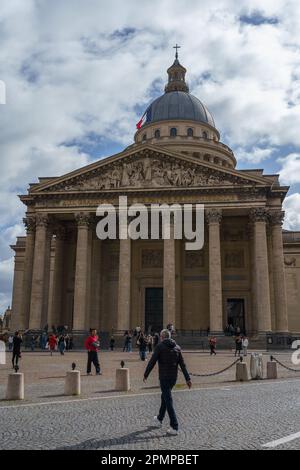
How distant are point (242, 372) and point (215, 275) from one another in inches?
910

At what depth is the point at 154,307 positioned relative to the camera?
4700cm

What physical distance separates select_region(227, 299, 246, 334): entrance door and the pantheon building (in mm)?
96

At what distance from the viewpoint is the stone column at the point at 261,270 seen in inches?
1527

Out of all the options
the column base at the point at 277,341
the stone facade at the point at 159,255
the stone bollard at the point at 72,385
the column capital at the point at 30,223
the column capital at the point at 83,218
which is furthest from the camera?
the column capital at the point at 30,223

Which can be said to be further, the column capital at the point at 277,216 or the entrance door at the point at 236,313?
the entrance door at the point at 236,313

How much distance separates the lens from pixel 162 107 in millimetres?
73625

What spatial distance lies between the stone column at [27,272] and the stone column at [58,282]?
10.1 ft

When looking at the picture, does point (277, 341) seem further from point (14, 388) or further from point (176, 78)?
point (176, 78)

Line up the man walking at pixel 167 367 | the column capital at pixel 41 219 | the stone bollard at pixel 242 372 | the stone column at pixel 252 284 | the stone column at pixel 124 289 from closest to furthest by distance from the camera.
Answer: the man walking at pixel 167 367, the stone bollard at pixel 242 372, the stone column at pixel 124 289, the stone column at pixel 252 284, the column capital at pixel 41 219

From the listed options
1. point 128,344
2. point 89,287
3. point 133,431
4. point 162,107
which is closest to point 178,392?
point 133,431

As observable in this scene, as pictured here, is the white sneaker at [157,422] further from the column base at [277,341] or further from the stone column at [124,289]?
the stone column at [124,289]

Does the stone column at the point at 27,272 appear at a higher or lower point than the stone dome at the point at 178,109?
lower

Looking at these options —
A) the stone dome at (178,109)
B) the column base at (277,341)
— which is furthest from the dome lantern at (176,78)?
the column base at (277,341)

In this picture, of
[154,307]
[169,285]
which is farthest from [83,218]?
[154,307]
